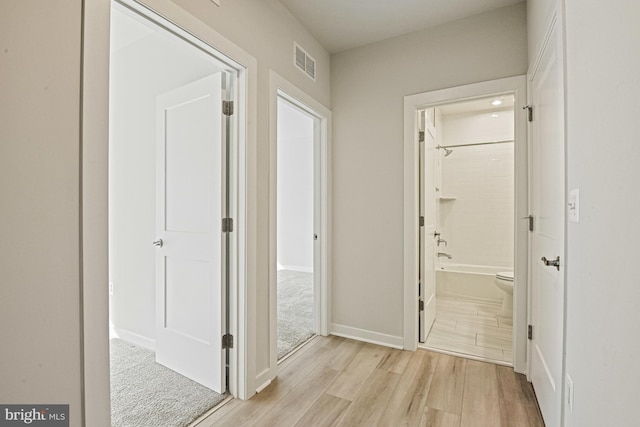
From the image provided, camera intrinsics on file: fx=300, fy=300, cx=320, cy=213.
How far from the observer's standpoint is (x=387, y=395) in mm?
1979

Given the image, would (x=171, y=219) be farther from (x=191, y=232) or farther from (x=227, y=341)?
(x=227, y=341)

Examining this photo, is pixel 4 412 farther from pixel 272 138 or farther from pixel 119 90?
pixel 119 90

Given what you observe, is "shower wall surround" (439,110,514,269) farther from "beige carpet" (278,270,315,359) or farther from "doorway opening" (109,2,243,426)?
"doorway opening" (109,2,243,426)

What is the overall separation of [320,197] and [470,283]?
2470 millimetres

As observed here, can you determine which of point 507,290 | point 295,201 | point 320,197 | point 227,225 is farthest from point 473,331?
point 295,201

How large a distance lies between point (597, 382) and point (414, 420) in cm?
108

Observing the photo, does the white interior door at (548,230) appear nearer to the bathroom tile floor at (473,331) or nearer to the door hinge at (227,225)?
the bathroom tile floor at (473,331)

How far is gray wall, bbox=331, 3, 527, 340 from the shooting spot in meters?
2.49

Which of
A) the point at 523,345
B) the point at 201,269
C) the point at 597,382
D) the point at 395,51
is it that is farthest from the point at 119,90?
the point at 523,345

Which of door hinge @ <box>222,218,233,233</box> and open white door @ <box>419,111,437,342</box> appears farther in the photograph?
open white door @ <box>419,111,437,342</box>

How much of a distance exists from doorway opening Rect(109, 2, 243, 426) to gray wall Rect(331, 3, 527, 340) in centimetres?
131

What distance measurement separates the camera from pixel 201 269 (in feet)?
6.73

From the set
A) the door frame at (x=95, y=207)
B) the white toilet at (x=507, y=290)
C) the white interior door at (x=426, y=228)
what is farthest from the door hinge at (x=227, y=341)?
the white toilet at (x=507, y=290)

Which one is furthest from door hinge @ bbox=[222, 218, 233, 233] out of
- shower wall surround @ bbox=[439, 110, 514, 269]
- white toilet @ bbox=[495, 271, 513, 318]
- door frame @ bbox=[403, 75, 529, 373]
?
shower wall surround @ bbox=[439, 110, 514, 269]
